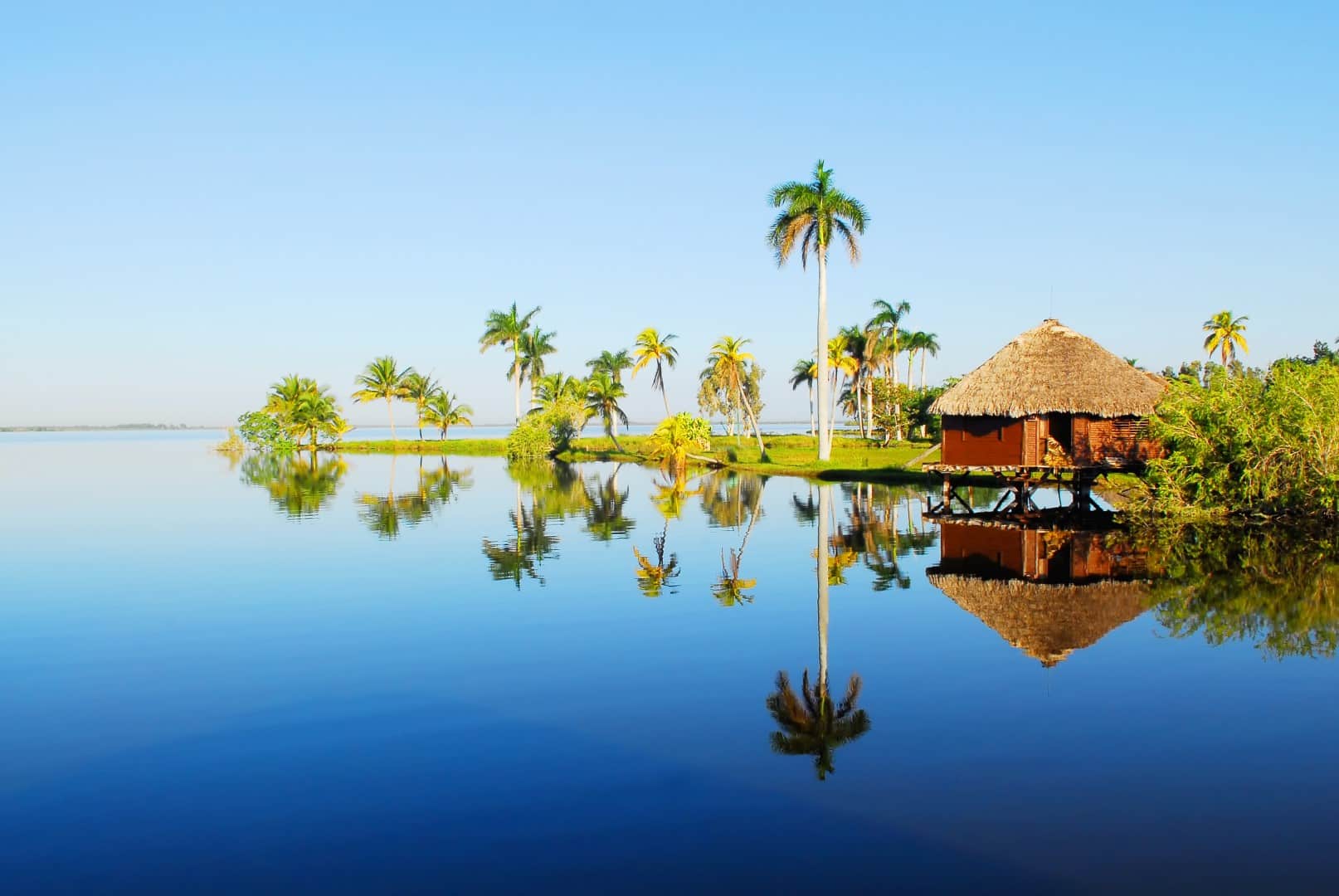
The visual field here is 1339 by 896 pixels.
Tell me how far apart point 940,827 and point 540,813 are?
3631 millimetres

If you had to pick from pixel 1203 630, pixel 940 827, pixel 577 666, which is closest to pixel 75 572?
pixel 577 666

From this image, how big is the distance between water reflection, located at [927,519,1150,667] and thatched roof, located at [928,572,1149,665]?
15 mm

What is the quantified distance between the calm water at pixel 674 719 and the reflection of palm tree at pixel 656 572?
18cm

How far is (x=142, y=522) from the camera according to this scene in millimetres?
33281

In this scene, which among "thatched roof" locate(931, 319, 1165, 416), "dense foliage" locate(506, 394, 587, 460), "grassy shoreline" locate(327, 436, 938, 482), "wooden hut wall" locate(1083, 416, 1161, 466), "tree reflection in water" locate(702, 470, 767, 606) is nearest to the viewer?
"tree reflection in water" locate(702, 470, 767, 606)

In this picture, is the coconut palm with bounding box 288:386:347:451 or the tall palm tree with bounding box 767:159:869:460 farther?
Result: the coconut palm with bounding box 288:386:347:451

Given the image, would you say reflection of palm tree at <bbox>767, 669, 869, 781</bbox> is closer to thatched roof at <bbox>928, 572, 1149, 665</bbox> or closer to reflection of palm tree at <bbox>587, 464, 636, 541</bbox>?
thatched roof at <bbox>928, 572, 1149, 665</bbox>

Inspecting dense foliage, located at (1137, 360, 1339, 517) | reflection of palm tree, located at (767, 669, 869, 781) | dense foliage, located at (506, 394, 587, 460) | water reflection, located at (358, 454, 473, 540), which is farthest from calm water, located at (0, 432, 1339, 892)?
dense foliage, located at (506, 394, 587, 460)

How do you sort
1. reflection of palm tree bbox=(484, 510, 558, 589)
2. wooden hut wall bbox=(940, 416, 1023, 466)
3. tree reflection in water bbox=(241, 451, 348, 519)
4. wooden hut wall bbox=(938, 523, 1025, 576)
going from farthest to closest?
tree reflection in water bbox=(241, 451, 348, 519), wooden hut wall bbox=(940, 416, 1023, 466), wooden hut wall bbox=(938, 523, 1025, 576), reflection of palm tree bbox=(484, 510, 558, 589)

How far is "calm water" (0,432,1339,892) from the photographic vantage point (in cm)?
798

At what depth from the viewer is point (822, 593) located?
19.6 meters

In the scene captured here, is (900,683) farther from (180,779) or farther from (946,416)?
(946,416)

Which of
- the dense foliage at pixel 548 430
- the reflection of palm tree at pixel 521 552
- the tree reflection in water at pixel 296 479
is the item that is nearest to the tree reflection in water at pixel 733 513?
the reflection of palm tree at pixel 521 552

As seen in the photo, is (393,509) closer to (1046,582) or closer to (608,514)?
(608,514)
